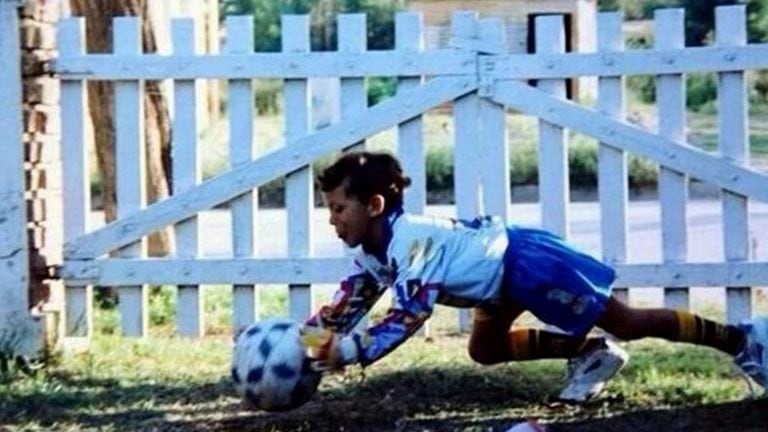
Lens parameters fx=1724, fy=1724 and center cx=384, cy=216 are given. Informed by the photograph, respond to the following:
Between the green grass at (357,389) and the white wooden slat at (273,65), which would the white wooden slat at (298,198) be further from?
the green grass at (357,389)

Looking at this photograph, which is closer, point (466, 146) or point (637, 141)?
point (637, 141)

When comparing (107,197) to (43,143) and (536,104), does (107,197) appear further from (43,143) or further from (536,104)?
(536,104)

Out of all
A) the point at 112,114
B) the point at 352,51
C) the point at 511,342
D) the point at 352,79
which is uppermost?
the point at 352,51


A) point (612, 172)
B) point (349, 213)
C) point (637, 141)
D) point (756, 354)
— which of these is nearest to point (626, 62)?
point (637, 141)

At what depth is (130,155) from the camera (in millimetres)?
7668

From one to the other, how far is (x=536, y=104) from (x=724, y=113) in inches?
31.8

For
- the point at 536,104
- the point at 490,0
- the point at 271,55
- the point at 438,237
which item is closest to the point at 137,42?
the point at 271,55

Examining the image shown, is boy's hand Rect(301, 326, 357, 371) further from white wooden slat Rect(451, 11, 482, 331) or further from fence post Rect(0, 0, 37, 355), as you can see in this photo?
fence post Rect(0, 0, 37, 355)

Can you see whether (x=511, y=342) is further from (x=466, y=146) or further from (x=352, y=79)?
(x=352, y=79)

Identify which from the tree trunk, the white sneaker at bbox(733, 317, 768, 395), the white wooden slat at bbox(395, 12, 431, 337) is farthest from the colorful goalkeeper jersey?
the tree trunk

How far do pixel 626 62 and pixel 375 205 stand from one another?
209cm

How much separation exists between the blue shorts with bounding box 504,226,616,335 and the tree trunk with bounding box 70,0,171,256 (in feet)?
10.8

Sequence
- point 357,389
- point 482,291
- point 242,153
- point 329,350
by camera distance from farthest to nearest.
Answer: point 242,153 → point 357,389 → point 482,291 → point 329,350

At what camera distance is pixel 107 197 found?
8930mm
